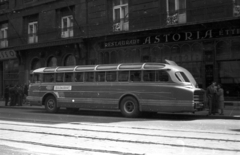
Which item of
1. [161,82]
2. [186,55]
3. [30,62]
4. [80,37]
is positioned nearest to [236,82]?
[186,55]

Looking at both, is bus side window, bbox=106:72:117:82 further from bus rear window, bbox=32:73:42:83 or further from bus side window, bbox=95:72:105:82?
bus rear window, bbox=32:73:42:83

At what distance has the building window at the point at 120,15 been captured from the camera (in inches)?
845

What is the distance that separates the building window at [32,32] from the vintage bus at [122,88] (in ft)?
34.3

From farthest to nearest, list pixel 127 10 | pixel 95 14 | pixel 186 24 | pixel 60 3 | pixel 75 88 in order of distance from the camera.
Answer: pixel 60 3 < pixel 95 14 < pixel 127 10 < pixel 186 24 < pixel 75 88

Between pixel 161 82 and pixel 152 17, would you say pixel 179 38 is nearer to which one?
pixel 152 17

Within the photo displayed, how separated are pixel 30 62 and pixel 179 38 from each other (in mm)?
14740

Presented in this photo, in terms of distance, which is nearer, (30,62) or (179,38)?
(179,38)

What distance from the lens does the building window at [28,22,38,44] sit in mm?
27222

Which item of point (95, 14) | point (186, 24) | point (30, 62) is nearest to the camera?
point (186, 24)

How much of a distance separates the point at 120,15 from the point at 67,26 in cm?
547

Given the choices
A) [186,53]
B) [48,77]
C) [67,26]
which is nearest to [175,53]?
[186,53]

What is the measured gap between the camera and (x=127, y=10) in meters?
21.8

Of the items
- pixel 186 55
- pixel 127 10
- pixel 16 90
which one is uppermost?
pixel 127 10

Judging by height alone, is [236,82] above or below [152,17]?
below
